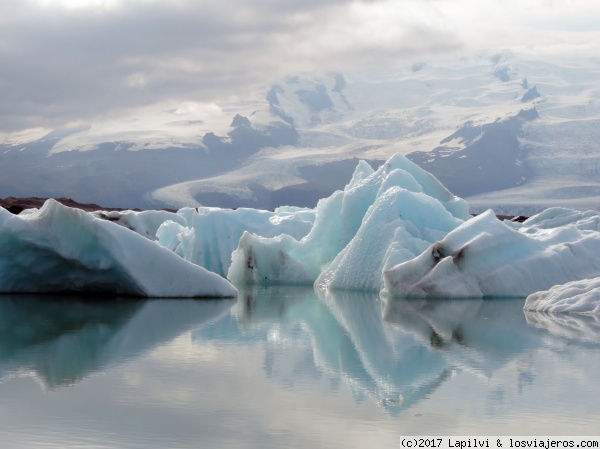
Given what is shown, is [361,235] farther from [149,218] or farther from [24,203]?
[24,203]

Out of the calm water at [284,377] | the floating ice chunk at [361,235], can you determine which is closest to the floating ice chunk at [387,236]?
the floating ice chunk at [361,235]

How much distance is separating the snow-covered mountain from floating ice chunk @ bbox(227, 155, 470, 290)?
4827cm

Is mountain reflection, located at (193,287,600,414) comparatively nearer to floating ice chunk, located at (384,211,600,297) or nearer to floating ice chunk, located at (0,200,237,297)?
floating ice chunk, located at (384,211,600,297)

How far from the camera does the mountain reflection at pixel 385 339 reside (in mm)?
6387

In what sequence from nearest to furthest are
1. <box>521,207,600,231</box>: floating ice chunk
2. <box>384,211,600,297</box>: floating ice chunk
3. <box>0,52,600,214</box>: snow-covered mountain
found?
1. <box>384,211,600,297</box>: floating ice chunk
2. <box>521,207,600,231</box>: floating ice chunk
3. <box>0,52,600,214</box>: snow-covered mountain

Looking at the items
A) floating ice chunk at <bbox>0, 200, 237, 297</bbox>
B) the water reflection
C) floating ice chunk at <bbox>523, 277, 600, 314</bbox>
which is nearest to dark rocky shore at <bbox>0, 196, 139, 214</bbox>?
floating ice chunk at <bbox>0, 200, 237, 297</bbox>

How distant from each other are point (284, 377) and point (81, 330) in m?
3.16

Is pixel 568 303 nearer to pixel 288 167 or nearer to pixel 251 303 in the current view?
pixel 251 303

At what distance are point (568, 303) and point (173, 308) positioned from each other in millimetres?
4567

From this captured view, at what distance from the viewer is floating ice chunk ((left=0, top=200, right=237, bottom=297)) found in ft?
40.1

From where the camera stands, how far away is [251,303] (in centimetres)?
1288

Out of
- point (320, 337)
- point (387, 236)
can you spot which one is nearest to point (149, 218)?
point (387, 236)

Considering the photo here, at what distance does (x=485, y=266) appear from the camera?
13453 mm

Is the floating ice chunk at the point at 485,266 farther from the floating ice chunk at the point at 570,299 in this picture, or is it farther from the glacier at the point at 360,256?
the floating ice chunk at the point at 570,299
